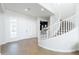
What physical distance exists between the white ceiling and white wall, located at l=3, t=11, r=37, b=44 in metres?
0.07

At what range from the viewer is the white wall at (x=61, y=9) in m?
1.93

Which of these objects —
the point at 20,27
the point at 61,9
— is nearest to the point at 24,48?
the point at 20,27

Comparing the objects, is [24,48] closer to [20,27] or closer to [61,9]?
[20,27]

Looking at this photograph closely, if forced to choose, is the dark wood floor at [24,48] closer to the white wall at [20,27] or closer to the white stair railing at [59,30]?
the white wall at [20,27]

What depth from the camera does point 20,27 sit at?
2062 mm

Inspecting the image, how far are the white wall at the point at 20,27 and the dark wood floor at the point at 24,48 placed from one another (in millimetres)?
85

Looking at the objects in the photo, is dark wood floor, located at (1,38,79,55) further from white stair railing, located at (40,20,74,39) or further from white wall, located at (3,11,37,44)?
white stair railing, located at (40,20,74,39)

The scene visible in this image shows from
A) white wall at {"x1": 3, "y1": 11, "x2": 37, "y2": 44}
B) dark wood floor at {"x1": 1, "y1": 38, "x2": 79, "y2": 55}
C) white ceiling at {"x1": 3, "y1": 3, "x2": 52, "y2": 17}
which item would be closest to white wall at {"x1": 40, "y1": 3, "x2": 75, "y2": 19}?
white ceiling at {"x1": 3, "y1": 3, "x2": 52, "y2": 17}

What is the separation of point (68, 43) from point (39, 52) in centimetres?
59

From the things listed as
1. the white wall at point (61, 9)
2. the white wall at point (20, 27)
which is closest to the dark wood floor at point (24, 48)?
the white wall at point (20, 27)

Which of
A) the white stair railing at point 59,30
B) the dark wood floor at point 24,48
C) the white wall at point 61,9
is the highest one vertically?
the white wall at point 61,9

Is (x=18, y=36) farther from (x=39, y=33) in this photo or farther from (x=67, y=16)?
(x=67, y=16)

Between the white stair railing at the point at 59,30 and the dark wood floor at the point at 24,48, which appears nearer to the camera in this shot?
the dark wood floor at the point at 24,48
